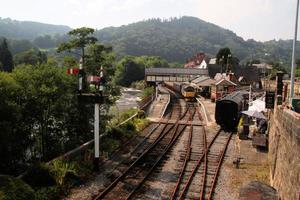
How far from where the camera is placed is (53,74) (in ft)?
62.4

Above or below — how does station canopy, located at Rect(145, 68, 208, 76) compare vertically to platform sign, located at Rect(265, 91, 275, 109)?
above

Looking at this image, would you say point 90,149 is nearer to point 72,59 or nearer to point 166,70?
point 72,59

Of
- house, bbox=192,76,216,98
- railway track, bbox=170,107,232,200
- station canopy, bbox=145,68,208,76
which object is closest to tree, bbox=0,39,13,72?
station canopy, bbox=145,68,208,76

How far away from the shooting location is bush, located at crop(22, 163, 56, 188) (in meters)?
14.3

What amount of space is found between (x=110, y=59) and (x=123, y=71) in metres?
87.2

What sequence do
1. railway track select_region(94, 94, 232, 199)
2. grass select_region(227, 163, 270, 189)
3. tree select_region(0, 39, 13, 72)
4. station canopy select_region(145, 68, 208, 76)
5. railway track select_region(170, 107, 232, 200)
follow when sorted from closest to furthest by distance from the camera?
railway track select_region(94, 94, 232, 199), railway track select_region(170, 107, 232, 200), grass select_region(227, 163, 270, 189), station canopy select_region(145, 68, 208, 76), tree select_region(0, 39, 13, 72)

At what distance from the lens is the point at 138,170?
690 inches

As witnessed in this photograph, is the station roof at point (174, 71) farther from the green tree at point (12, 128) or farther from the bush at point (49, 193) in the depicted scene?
the bush at point (49, 193)

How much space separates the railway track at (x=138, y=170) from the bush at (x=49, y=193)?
1.53 m

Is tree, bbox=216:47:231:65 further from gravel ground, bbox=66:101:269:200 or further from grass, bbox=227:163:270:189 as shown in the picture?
grass, bbox=227:163:270:189

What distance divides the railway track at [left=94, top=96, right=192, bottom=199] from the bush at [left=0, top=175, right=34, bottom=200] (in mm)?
2629

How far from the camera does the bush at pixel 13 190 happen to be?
37.9 ft

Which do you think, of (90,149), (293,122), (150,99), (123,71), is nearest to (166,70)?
(123,71)

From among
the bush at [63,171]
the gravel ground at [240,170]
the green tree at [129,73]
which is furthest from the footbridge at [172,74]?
the bush at [63,171]
